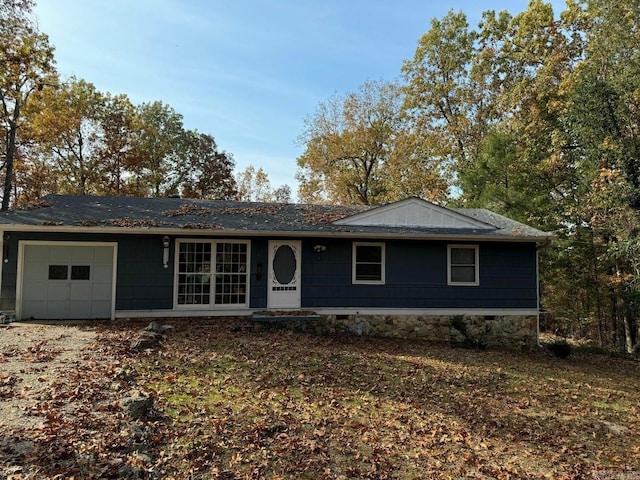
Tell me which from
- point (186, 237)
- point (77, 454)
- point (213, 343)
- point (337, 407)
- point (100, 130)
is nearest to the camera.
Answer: point (77, 454)

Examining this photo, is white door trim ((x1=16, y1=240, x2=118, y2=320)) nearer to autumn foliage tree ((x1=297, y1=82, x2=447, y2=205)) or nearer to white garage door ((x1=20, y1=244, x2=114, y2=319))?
white garage door ((x1=20, y1=244, x2=114, y2=319))

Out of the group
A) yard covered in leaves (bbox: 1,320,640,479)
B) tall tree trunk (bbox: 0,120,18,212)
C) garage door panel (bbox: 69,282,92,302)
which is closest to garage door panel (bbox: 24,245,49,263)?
garage door panel (bbox: 69,282,92,302)

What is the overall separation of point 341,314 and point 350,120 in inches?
691

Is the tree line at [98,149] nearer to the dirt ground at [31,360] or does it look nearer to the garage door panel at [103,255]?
the garage door panel at [103,255]

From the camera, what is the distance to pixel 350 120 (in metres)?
26.0

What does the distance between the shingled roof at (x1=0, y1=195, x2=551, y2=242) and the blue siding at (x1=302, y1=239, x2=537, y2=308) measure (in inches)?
18.9

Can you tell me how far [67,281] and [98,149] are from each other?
16.4 meters

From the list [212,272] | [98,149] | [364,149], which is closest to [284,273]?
[212,272]

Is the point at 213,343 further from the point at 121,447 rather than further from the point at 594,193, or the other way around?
the point at 594,193

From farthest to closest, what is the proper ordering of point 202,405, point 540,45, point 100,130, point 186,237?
point 100,130 < point 540,45 < point 186,237 < point 202,405

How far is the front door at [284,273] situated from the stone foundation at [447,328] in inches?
38.6

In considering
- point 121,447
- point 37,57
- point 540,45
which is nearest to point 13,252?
point 37,57

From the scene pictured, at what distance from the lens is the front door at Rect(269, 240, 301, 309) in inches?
433

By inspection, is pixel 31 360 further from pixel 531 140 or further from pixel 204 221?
pixel 531 140
